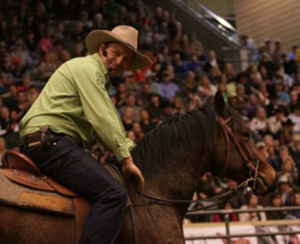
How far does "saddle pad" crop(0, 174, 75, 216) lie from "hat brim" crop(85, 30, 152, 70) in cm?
123

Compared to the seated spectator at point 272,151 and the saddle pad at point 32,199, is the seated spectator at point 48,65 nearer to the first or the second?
the seated spectator at point 272,151

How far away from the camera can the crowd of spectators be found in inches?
476

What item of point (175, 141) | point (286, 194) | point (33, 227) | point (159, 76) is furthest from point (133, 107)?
point (33, 227)

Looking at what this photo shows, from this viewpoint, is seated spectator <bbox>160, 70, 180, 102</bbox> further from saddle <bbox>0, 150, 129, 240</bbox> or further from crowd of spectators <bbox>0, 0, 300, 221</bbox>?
saddle <bbox>0, 150, 129, 240</bbox>

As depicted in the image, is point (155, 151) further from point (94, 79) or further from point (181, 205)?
point (94, 79)

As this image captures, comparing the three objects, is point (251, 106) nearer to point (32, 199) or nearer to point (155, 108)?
point (155, 108)

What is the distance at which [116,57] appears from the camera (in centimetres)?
523

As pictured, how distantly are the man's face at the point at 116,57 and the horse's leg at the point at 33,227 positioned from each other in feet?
3.78

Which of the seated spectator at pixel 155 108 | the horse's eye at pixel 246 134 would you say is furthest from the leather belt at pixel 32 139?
the seated spectator at pixel 155 108

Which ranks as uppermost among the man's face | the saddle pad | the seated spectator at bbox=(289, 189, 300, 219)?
the man's face

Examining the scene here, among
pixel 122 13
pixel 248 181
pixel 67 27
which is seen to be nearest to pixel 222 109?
pixel 248 181

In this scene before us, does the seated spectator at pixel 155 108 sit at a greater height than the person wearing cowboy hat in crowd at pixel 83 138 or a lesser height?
lesser

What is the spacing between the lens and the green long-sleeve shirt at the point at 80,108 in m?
4.88

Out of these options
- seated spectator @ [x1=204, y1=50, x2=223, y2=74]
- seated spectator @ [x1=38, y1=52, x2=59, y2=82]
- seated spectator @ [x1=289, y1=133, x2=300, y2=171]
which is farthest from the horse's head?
seated spectator @ [x1=204, y1=50, x2=223, y2=74]
